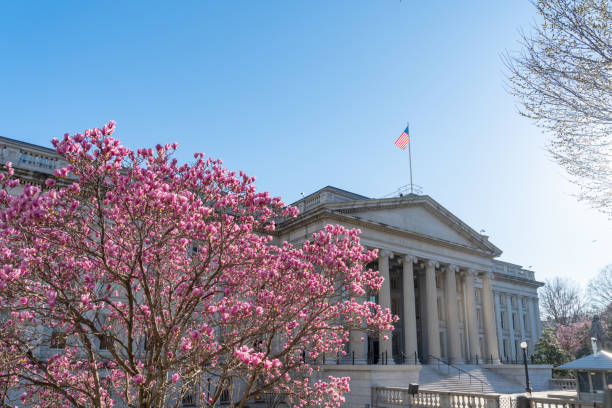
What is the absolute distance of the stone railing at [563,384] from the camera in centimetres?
3431

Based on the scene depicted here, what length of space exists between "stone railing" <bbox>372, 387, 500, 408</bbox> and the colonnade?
3.91m

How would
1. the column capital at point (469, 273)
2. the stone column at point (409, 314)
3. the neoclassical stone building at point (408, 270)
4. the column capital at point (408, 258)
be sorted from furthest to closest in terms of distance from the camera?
the column capital at point (469, 273) → the column capital at point (408, 258) → the stone column at point (409, 314) → the neoclassical stone building at point (408, 270)

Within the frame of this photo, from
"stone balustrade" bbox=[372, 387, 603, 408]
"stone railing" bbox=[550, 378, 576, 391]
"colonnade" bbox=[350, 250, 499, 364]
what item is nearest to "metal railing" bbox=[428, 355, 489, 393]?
"colonnade" bbox=[350, 250, 499, 364]

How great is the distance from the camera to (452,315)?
114 feet

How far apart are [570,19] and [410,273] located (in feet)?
79.2

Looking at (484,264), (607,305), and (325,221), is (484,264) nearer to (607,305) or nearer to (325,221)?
(325,221)

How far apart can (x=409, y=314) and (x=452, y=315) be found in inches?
243

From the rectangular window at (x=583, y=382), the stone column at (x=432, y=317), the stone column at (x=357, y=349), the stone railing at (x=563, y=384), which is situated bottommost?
the stone railing at (x=563, y=384)

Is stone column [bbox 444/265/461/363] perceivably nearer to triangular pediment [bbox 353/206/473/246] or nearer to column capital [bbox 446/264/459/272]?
column capital [bbox 446/264/459/272]

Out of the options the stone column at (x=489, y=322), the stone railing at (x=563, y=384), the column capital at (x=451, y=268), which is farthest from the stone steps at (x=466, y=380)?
the column capital at (x=451, y=268)

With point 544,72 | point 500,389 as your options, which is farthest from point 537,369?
point 544,72

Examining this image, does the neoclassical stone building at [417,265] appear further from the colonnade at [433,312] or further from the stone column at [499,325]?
the stone column at [499,325]

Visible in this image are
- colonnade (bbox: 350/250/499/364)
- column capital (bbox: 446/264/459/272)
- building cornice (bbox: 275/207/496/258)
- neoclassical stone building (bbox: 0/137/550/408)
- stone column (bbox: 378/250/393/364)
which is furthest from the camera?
column capital (bbox: 446/264/459/272)

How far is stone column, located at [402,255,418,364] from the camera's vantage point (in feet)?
98.3
